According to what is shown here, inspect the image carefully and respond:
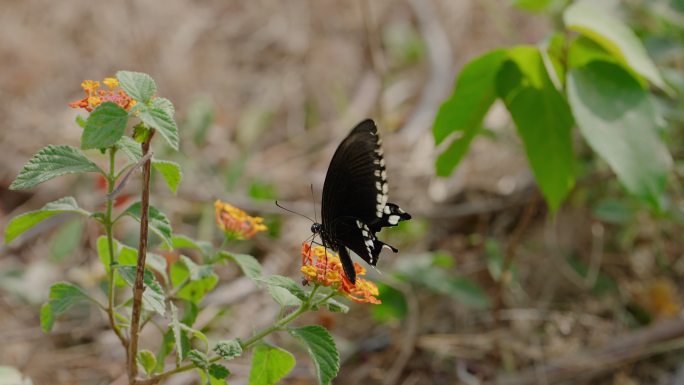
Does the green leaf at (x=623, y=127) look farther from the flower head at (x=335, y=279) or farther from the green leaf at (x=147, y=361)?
the green leaf at (x=147, y=361)

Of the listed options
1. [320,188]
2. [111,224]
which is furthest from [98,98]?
[320,188]

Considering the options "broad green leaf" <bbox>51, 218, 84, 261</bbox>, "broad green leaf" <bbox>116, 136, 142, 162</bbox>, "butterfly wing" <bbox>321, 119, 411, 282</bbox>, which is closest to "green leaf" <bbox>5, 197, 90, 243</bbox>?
"broad green leaf" <bbox>116, 136, 142, 162</bbox>

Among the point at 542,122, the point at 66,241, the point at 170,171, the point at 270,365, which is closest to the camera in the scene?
the point at 170,171

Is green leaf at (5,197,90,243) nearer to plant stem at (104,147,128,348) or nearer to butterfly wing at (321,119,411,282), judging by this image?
plant stem at (104,147,128,348)

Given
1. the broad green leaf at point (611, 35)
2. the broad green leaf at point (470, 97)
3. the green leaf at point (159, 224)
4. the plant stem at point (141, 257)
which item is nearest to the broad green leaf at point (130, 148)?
the plant stem at point (141, 257)

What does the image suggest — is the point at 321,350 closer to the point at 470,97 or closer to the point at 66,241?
the point at 470,97

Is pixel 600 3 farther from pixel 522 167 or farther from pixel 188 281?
pixel 188 281
